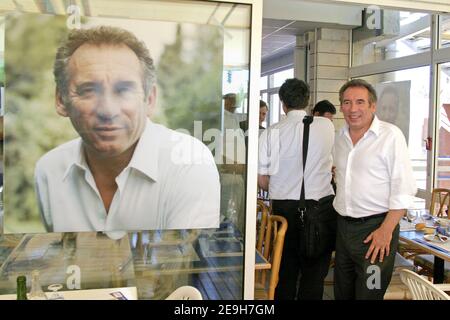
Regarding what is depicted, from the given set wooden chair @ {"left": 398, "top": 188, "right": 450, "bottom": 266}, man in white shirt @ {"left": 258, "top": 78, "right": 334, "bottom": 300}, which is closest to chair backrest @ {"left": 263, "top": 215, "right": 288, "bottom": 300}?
man in white shirt @ {"left": 258, "top": 78, "right": 334, "bottom": 300}

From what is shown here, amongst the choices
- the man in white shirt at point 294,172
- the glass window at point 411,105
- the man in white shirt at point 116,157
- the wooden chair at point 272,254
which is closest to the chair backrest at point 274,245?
the wooden chair at point 272,254

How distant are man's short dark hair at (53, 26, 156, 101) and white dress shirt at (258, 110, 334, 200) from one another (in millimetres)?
875

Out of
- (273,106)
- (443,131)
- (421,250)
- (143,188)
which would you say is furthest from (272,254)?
(273,106)

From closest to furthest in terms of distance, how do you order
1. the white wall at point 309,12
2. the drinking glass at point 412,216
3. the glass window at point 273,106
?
the drinking glass at point 412,216
the white wall at point 309,12
the glass window at point 273,106

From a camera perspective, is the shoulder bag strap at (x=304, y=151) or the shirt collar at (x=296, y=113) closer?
the shoulder bag strap at (x=304, y=151)

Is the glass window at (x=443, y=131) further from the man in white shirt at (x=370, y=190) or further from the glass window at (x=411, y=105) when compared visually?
the man in white shirt at (x=370, y=190)

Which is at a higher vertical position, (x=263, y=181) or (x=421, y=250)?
(x=263, y=181)

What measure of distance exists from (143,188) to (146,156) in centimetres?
15

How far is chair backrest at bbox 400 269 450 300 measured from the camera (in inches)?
60.7

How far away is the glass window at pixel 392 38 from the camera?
471 centimetres

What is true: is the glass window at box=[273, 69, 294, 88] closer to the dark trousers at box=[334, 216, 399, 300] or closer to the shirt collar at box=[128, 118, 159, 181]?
the dark trousers at box=[334, 216, 399, 300]

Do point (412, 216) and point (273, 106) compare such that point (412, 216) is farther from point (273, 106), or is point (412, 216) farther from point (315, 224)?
point (273, 106)

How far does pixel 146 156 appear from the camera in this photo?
2.01m
